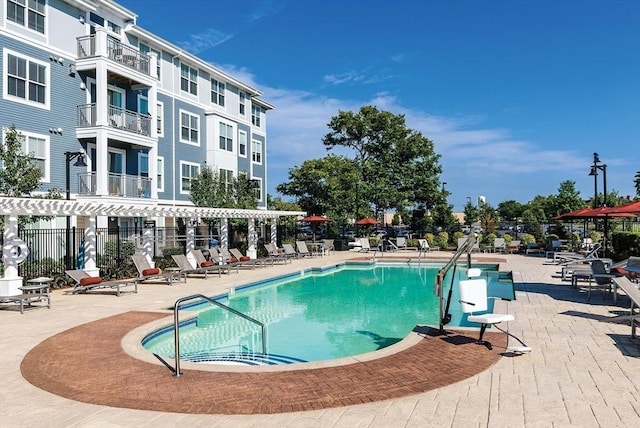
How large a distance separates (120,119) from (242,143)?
11.0 meters

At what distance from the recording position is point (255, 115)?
35406 mm

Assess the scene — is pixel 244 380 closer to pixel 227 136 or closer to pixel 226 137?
pixel 226 137

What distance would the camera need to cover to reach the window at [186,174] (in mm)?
27234

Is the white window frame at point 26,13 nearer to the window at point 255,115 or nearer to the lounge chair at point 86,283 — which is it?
the lounge chair at point 86,283

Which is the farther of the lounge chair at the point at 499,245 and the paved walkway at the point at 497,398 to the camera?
the lounge chair at the point at 499,245

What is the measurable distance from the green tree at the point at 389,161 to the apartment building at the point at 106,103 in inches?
555

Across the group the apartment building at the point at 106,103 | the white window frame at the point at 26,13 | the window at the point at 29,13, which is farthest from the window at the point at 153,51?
the window at the point at 29,13

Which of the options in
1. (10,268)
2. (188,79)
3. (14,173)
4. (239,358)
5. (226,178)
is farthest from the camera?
(226,178)

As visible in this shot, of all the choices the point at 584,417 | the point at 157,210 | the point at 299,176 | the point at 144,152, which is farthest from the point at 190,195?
the point at 584,417

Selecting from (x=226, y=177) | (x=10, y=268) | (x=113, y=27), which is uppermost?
(x=113, y=27)

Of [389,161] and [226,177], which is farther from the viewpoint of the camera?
[389,161]

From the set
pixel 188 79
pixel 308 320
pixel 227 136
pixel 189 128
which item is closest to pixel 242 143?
pixel 227 136

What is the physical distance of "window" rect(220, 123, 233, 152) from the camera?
2997 centimetres

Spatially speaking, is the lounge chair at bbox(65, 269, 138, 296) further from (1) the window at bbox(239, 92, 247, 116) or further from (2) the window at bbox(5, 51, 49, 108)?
(1) the window at bbox(239, 92, 247, 116)
